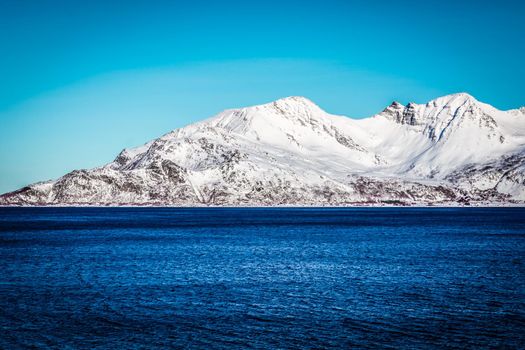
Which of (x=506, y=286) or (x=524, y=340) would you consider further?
(x=506, y=286)

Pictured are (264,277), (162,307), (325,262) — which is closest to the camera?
(162,307)

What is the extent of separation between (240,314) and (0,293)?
26.2 m

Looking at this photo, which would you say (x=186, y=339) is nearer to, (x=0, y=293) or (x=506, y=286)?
(x=0, y=293)

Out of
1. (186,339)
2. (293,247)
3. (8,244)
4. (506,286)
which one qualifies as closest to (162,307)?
(186,339)

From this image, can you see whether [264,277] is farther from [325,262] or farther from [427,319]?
[427,319]

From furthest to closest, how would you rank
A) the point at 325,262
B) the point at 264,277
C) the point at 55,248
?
the point at 55,248 → the point at 325,262 → the point at 264,277

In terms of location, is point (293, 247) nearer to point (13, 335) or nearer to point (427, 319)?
point (427, 319)

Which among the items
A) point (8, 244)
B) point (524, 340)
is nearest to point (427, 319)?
point (524, 340)

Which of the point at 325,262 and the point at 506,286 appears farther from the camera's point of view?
the point at 325,262

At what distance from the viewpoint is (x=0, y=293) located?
197ft

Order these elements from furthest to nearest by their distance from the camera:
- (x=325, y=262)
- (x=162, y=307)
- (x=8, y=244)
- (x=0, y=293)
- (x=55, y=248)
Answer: (x=8, y=244) < (x=55, y=248) < (x=325, y=262) < (x=0, y=293) < (x=162, y=307)

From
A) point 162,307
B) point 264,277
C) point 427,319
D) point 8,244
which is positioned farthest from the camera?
point 8,244

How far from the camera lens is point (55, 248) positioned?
11200 centimetres

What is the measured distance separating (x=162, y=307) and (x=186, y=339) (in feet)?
34.2
